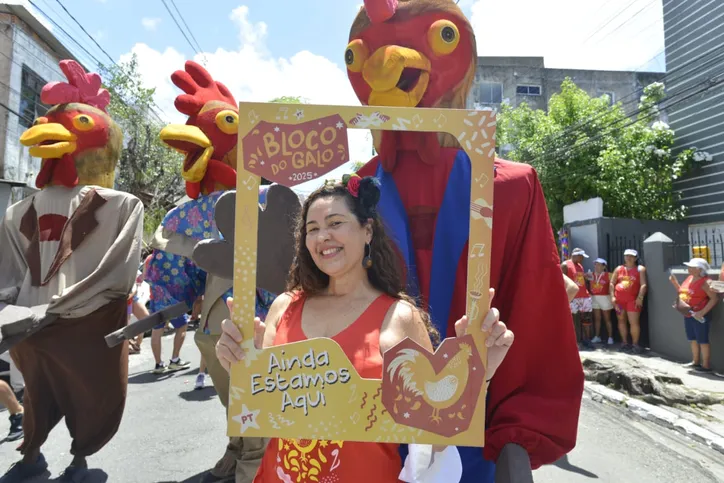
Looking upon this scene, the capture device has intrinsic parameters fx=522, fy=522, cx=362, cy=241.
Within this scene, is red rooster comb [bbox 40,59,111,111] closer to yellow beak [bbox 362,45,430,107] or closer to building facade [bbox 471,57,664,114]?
yellow beak [bbox 362,45,430,107]

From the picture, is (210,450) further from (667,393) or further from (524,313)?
(667,393)

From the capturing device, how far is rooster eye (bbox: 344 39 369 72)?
1.76 m

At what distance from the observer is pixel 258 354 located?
4.05ft

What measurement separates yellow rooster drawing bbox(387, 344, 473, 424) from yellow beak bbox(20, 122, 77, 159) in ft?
9.28

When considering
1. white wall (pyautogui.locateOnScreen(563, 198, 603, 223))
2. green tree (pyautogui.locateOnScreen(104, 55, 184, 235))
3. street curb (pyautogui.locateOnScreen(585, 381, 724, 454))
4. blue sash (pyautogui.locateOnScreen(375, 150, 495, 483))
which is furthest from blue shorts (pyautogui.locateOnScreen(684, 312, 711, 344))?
green tree (pyautogui.locateOnScreen(104, 55, 184, 235))

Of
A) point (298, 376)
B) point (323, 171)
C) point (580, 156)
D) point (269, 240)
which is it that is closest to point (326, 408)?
point (298, 376)

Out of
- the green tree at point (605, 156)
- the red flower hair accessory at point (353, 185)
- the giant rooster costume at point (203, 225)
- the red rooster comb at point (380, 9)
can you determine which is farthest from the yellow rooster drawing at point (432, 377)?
the green tree at point (605, 156)

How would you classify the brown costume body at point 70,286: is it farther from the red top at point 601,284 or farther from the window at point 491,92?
the window at point 491,92

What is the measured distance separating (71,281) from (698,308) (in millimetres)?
6658

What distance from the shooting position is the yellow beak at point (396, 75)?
1639 mm

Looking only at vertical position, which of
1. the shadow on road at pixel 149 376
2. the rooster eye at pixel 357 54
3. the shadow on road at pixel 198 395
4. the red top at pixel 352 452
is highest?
the rooster eye at pixel 357 54

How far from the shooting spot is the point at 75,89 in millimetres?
3453

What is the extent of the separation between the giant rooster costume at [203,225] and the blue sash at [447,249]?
1.31m

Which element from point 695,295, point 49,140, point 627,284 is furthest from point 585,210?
point 49,140
